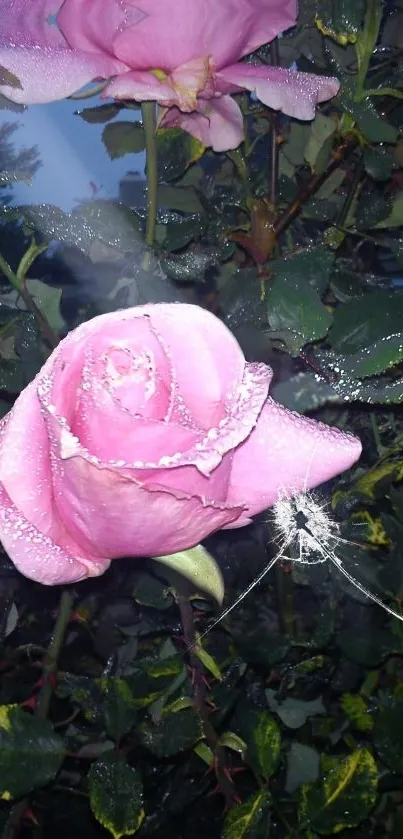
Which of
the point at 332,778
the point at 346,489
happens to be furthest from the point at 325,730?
the point at 346,489

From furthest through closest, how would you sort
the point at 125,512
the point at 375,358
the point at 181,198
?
the point at 181,198 → the point at 375,358 → the point at 125,512

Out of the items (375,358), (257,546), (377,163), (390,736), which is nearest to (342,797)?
(390,736)

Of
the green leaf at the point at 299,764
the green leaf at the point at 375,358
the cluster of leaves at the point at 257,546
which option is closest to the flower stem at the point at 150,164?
the cluster of leaves at the point at 257,546

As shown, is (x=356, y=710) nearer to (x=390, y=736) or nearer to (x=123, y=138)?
(x=390, y=736)

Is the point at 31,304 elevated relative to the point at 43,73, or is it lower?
lower

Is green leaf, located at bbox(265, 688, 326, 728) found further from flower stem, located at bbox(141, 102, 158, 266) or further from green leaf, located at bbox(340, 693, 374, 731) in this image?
flower stem, located at bbox(141, 102, 158, 266)

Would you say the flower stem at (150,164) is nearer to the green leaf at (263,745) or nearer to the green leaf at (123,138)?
the green leaf at (123,138)

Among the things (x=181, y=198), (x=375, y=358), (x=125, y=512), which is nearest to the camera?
(x=125, y=512)
